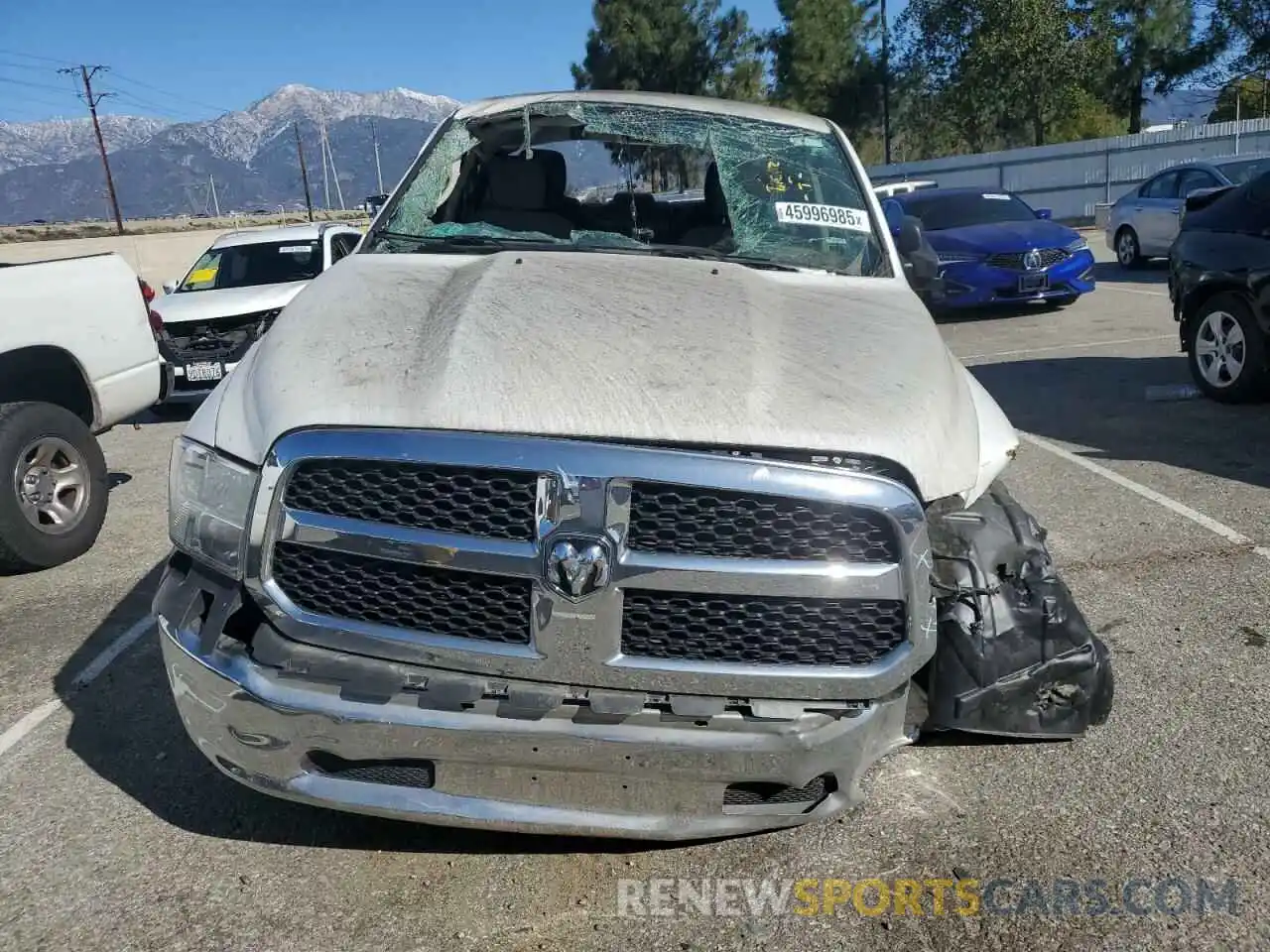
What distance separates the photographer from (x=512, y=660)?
2230mm

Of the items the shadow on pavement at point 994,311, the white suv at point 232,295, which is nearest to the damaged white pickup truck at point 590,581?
the white suv at point 232,295

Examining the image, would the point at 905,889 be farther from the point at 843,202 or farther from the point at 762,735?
the point at 843,202

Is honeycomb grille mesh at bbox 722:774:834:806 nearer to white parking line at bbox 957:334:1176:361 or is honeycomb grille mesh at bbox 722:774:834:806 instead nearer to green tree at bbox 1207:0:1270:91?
white parking line at bbox 957:334:1176:361

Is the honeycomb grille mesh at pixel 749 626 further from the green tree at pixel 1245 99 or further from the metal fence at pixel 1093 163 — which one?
the green tree at pixel 1245 99

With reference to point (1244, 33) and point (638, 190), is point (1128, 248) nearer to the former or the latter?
point (638, 190)

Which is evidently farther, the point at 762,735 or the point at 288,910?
the point at 288,910

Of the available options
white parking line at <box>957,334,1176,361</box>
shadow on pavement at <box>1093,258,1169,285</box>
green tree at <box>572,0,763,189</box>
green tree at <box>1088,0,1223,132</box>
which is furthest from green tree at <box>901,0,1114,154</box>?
white parking line at <box>957,334,1176,361</box>

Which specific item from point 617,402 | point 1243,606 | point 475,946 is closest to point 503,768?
point 475,946

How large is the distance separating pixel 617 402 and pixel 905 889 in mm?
1400

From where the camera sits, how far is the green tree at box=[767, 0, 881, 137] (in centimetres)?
4684

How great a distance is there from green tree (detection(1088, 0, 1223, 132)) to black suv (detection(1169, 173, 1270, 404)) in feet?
113

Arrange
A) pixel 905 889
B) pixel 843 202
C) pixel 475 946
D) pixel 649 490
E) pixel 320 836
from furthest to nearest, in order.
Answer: pixel 843 202
pixel 320 836
pixel 905 889
pixel 475 946
pixel 649 490

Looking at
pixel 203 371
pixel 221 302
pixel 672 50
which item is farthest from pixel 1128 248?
pixel 672 50

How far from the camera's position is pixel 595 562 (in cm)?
215
